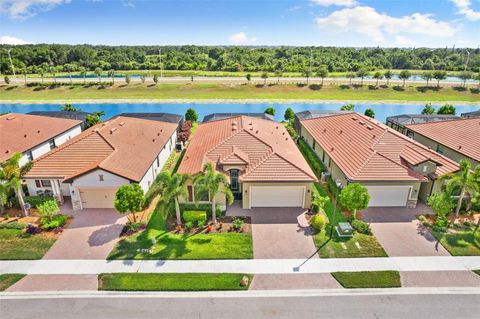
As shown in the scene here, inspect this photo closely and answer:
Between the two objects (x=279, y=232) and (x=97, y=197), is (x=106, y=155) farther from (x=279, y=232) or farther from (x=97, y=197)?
(x=279, y=232)

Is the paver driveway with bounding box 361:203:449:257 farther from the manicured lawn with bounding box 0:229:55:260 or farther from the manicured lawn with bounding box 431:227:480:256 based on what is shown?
the manicured lawn with bounding box 0:229:55:260

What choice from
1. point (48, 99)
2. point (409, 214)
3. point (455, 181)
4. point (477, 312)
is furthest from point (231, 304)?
point (48, 99)

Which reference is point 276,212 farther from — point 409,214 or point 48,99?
point 48,99

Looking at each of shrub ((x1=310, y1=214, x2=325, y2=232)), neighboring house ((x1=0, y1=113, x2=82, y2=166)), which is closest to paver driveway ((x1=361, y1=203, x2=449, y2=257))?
shrub ((x1=310, y1=214, x2=325, y2=232))

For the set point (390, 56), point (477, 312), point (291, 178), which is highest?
point (390, 56)

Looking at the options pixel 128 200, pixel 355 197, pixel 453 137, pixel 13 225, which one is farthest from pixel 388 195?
pixel 13 225

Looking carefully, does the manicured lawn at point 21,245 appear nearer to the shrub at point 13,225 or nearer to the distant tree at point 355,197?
the shrub at point 13,225

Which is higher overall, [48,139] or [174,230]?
[48,139]

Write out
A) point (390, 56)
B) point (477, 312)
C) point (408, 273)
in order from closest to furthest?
1. point (477, 312)
2. point (408, 273)
3. point (390, 56)
